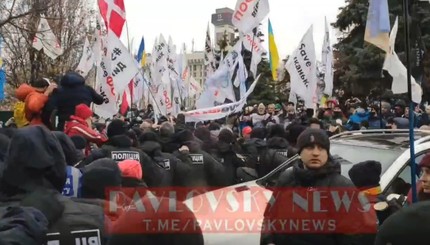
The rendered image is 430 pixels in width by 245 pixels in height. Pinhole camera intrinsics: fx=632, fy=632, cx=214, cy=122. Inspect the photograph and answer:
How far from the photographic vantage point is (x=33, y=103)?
279 inches

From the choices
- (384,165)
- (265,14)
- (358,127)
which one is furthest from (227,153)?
(265,14)

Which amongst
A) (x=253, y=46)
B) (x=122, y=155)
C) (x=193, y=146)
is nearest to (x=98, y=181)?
(x=122, y=155)

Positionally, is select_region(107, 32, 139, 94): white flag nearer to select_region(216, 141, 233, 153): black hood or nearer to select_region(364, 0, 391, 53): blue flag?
select_region(216, 141, 233, 153): black hood

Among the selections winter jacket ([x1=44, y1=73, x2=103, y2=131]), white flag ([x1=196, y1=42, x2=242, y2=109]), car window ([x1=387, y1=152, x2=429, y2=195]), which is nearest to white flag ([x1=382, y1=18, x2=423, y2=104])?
car window ([x1=387, y1=152, x2=429, y2=195])

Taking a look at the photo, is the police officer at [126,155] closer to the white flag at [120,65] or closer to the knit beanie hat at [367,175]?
the knit beanie hat at [367,175]

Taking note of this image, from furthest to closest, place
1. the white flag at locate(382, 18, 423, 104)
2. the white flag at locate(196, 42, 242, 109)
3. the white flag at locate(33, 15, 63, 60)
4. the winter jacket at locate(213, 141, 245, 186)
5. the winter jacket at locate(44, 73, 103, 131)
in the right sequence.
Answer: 1. the white flag at locate(33, 15, 63, 60)
2. the white flag at locate(196, 42, 242, 109)
3. the winter jacket at locate(213, 141, 245, 186)
4. the winter jacket at locate(44, 73, 103, 131)
5. the white flag at locate(382, 18, 423, 104)

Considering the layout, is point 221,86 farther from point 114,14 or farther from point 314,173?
point 314,173

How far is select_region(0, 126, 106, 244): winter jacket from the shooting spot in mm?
2980

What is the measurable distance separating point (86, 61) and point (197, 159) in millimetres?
15929

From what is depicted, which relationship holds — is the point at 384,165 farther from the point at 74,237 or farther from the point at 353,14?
the point at 353,14

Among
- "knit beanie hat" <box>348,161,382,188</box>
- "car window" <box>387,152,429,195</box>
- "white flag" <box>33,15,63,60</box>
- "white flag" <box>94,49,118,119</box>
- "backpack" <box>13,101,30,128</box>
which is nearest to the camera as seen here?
"knit beanie hat" <box>348,161,382,188</box>

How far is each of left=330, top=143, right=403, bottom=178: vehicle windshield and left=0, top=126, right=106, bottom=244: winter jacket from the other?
3192mm

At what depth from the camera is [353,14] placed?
23266 mm

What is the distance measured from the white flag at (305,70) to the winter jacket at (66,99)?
6.54 meters
